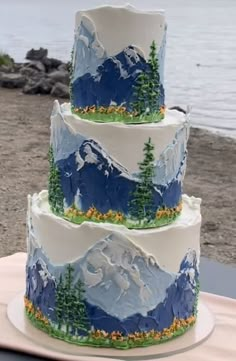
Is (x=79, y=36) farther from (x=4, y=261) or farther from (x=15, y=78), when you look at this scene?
(x=15, y=78)

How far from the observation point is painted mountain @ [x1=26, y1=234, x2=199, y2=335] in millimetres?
2449

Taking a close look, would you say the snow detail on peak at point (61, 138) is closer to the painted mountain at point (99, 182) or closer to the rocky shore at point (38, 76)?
the painted mountain at point (99, 182)

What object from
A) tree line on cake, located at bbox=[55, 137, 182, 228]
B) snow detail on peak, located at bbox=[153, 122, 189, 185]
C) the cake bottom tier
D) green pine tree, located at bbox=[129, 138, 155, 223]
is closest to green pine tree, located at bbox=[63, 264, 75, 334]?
the cake bottom tier

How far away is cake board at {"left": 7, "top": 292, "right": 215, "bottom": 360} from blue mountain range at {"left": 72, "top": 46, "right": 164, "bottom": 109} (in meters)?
0.77

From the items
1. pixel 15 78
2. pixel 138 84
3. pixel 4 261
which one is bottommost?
pixel 15 78

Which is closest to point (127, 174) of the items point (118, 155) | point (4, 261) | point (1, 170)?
point (118, 155)

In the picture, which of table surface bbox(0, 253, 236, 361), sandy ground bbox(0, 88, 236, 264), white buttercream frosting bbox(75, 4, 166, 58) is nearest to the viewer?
white buttercream frosting bbox(75, 4, 166, 58)

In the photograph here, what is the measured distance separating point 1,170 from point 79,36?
16.5 ft

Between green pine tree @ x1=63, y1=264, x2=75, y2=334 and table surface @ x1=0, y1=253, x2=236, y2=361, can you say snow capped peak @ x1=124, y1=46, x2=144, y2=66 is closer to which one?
green pine tree @ x1=63, y1=264, x2=75, y2=334

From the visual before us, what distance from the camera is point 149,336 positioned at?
2.51 m

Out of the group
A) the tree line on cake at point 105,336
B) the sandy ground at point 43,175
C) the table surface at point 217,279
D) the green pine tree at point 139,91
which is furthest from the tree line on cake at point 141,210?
the sandy ground at point 43,175

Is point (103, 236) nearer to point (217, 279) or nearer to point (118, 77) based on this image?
point (118, 77)

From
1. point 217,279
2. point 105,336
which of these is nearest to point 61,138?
point 105,336

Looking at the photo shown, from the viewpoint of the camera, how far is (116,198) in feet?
8.09
